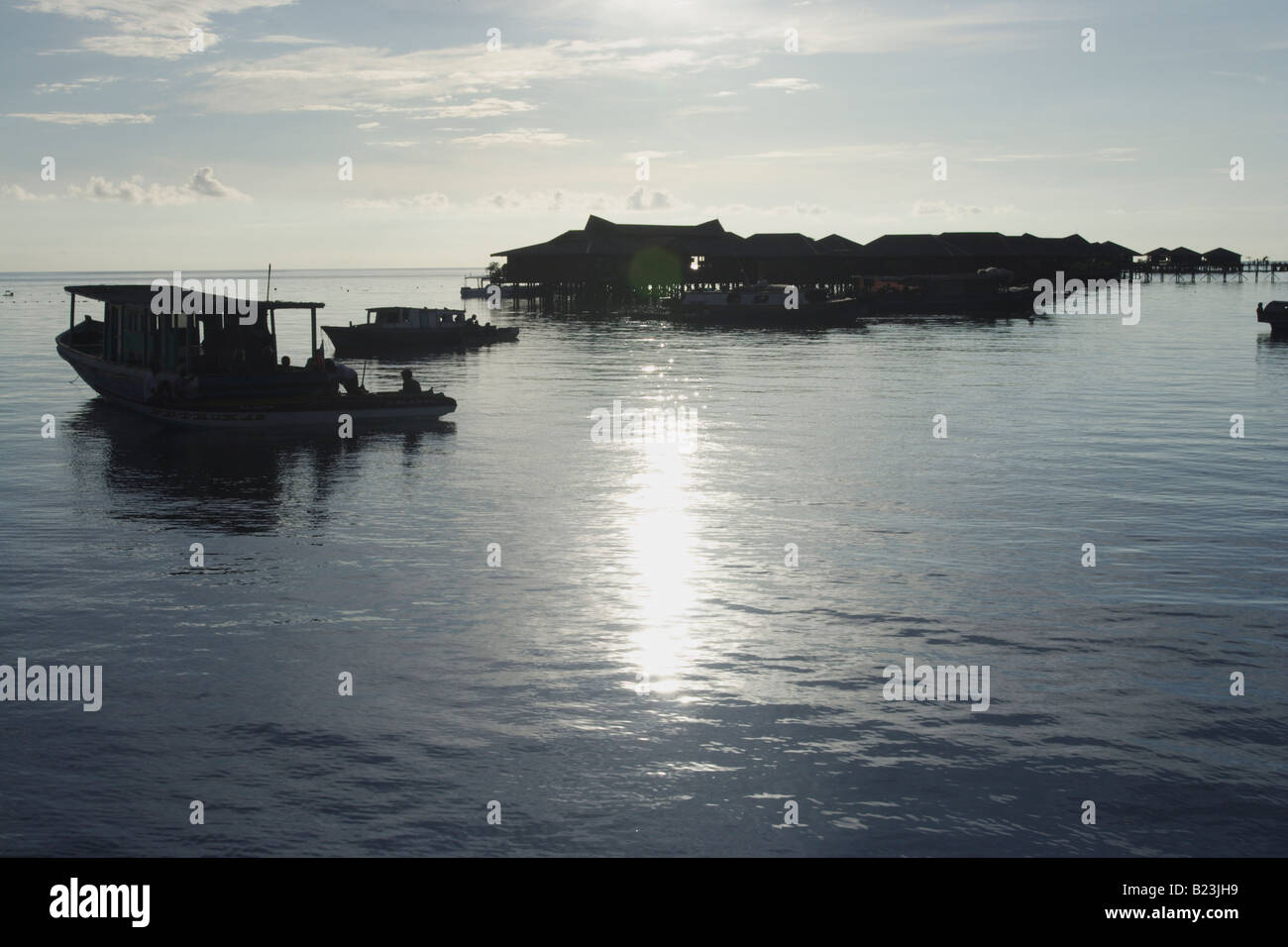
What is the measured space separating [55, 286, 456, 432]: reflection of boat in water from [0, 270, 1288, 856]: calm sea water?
1.69 metres

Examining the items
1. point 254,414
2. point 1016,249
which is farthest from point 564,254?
point 254,414

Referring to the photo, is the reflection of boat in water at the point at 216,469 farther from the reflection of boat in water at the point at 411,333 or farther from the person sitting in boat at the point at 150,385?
the reflection of boat in water at the point at 411,333

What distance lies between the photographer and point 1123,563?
62.2 ft

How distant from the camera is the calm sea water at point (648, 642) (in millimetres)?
10367

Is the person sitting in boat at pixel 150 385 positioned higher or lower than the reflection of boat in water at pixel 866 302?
lower

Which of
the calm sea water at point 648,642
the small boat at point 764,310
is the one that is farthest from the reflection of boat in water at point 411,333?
the calm sea water at point 648,642

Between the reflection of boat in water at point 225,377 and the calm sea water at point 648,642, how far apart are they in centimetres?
169

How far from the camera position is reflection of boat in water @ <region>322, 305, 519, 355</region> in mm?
70812

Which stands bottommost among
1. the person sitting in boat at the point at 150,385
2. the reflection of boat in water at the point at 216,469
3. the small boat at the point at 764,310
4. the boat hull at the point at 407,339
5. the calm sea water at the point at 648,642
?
the calm sea water at the point at 648,642

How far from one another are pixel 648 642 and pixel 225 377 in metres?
24.9

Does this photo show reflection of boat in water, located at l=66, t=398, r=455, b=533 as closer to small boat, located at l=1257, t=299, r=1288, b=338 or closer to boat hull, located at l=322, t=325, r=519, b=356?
boat hull, located at l=322, t=325, r=519, b=356

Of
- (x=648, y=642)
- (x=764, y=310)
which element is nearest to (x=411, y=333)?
(x=764, y=310)

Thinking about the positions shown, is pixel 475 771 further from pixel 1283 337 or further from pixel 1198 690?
pixel 1283 337

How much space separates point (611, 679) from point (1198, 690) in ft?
21.3
